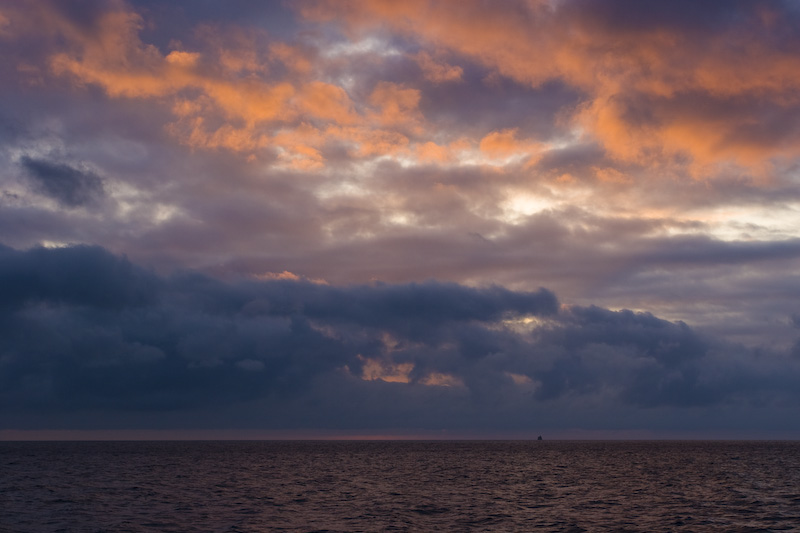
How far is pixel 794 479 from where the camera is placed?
116625 millimetres

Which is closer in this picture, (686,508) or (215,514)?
(215,514)

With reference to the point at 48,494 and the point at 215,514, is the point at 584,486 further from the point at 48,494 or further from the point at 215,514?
the point at 48,494

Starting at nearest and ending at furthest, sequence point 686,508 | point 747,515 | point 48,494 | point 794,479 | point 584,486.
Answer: point 747,515
point 686,508
point 48,494
point 584,486
point 794,479

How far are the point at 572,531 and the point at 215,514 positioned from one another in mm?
34484

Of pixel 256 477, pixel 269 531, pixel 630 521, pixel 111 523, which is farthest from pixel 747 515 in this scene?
pixel 256 477

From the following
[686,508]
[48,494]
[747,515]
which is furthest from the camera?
[48,494]

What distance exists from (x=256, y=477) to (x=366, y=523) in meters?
66.7

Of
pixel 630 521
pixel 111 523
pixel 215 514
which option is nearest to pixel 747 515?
pixel 630 521

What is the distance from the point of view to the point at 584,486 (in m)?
99.2

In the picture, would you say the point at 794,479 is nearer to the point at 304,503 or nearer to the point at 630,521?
the point at 630,521

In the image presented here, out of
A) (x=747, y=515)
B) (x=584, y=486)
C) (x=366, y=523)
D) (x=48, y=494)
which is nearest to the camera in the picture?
(x=366, y=523)

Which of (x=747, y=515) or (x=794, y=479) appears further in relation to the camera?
(x=794, y=479)

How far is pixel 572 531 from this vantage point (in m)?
54.8

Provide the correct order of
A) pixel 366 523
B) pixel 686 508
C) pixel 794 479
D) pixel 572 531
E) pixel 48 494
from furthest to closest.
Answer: pixel 794 479 < pixel 48 494 < pixel 686 508 < pixel 366 523 < pixel 572 531
